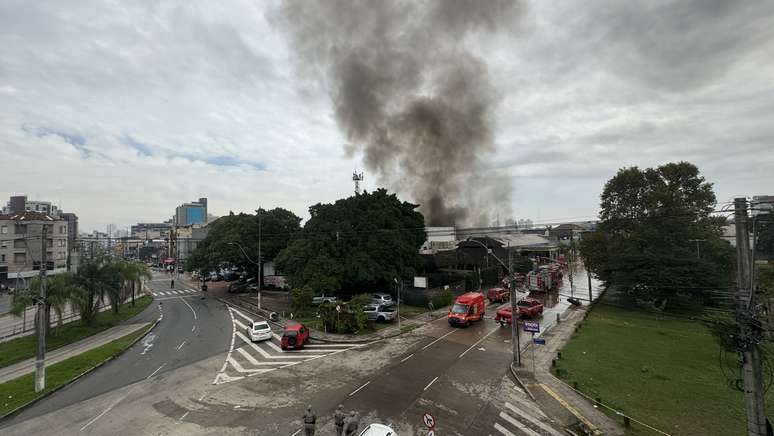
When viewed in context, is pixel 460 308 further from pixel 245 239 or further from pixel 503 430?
pixel 245 239

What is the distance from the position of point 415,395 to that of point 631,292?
3042cm

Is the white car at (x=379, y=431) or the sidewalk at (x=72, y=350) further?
the sidewalk at (x=72, y=350)

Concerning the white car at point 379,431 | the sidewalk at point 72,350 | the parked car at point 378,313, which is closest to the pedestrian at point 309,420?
the white car at point 379,431

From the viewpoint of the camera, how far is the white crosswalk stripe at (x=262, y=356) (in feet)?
58.1

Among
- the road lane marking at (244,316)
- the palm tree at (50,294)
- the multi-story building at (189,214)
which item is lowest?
the road lane marking at (244,316)

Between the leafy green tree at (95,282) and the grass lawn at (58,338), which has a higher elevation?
the leafy green tree at (95,282)

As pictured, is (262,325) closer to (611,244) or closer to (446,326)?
(446,326)

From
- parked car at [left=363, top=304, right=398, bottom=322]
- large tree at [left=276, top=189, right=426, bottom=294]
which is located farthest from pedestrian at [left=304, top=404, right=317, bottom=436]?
large tree at [left=276, top=189, right=426, bottom=294]

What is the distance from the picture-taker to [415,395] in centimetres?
1452

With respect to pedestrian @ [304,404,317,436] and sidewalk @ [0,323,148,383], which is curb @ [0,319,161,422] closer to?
sidewalk @ [0,323,148,383]

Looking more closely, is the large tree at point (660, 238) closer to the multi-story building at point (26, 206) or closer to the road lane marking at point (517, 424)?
the road lane marking at point (517, 424)

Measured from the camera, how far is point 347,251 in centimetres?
3253

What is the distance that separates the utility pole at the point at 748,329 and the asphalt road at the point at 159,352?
2026 cm

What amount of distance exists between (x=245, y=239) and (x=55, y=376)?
27958 millimetres
